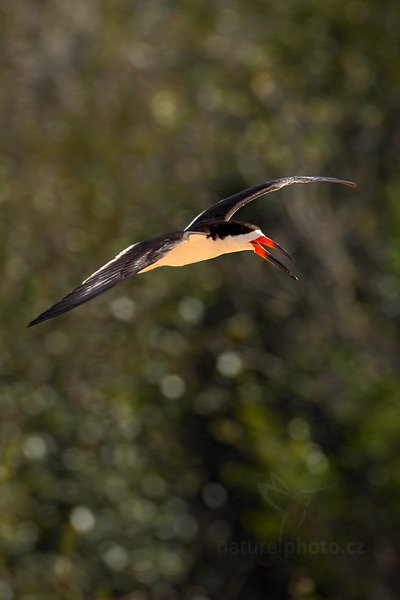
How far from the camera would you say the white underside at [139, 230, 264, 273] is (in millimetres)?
6754

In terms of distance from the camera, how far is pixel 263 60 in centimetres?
1734

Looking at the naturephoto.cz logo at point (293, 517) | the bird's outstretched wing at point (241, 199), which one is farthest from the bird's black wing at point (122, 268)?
the naturephoto.cz logo at point (293, 517)

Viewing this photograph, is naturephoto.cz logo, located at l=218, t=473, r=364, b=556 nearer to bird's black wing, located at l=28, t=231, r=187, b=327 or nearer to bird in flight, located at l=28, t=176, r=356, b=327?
bird in flight, located at l=28, t=176, r=356, b=327

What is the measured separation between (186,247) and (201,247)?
0.09m

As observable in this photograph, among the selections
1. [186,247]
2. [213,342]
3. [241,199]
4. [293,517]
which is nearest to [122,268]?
[186,247]

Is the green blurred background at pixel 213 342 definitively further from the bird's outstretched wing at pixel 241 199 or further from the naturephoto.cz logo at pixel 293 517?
the bird's outstretched wing at pixel 241 199

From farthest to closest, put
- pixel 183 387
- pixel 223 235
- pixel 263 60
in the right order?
pixel 263 60, pixel 183 387, pixel 223 235

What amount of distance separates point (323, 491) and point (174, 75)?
20.2 feet

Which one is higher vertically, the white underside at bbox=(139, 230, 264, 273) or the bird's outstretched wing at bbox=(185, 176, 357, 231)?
the bird's outstretched wing at bbox=(185, 176, 357, 231)

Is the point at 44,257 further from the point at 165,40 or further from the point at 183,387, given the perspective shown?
the point at 165,40

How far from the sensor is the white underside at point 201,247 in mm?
6754

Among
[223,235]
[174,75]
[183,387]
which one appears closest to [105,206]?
[183,387]

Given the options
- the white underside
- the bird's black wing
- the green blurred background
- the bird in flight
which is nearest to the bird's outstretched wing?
the bird in flight

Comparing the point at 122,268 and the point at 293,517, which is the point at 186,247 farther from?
the point at 293,517
